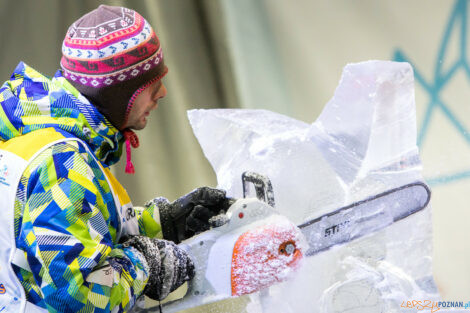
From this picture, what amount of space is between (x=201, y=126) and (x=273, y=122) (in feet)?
1.07

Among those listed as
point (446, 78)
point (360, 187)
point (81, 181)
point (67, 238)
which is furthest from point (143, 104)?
point (446, 78)

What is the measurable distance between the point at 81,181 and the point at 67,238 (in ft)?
0.49

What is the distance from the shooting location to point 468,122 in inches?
102

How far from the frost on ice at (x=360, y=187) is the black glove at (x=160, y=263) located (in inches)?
16.9

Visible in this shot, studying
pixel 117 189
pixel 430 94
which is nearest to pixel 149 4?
pixel 430 94

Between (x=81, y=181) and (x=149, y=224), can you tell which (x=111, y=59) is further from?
(x=149, y=224)

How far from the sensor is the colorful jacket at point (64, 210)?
144cm

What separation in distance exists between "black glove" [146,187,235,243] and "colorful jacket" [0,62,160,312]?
0.43m

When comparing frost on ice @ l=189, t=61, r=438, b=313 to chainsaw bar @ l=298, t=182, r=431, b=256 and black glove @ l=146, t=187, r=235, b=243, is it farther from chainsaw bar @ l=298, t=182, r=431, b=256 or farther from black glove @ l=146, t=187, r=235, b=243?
black glove @ l=146, t=187, r=235, b=243

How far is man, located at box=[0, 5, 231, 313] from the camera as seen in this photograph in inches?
57.1

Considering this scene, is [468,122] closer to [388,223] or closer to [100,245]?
[388,223]

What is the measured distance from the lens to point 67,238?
1435mm

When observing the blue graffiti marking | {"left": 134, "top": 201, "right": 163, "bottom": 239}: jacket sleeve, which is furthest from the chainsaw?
the blue graffiti marking

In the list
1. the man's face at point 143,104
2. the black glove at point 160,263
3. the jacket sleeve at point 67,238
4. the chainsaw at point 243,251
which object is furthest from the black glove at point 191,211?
the jacket sleeve at point 67,238
